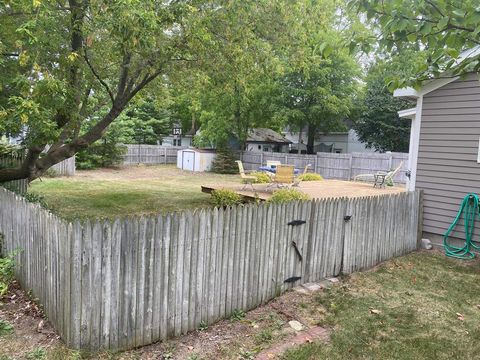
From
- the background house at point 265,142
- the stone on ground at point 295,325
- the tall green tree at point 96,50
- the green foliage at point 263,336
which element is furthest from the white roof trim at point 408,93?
the background house at point 265,142

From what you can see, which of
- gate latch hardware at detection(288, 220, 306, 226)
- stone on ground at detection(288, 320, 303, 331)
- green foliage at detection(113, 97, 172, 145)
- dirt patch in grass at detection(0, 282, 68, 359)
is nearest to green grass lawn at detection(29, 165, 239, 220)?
dirt patch in grass at detection(0, 282, 68, 359)

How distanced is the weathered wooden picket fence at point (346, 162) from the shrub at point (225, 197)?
41.7ft

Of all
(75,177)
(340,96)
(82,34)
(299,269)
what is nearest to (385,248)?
(299,269)

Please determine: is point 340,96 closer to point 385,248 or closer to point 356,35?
point 385,248

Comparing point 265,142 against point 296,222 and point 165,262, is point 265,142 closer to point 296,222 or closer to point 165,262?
point 296,222

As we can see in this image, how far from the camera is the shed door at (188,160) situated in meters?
24.7

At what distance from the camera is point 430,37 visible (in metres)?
3.02

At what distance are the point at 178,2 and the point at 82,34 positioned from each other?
190 cm

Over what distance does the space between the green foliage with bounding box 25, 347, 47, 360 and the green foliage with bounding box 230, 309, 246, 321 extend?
1.92 meters

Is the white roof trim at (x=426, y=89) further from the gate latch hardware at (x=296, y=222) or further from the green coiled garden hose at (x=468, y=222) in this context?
the gate latch hardware at (x=296, y=222)

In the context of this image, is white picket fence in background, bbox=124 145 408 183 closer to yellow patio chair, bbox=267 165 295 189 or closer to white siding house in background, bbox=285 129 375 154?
white siding house in background, bbox=285 129 375 154

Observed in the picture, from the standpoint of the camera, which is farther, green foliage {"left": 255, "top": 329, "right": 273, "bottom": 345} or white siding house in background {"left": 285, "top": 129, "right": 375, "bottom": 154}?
white siding house in background {"left": 285, "top": 129, "right": 375, "bottom": 154}

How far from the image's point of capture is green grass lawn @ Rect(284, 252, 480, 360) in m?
3.71

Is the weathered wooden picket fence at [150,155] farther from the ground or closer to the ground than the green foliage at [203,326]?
farther from the ground
